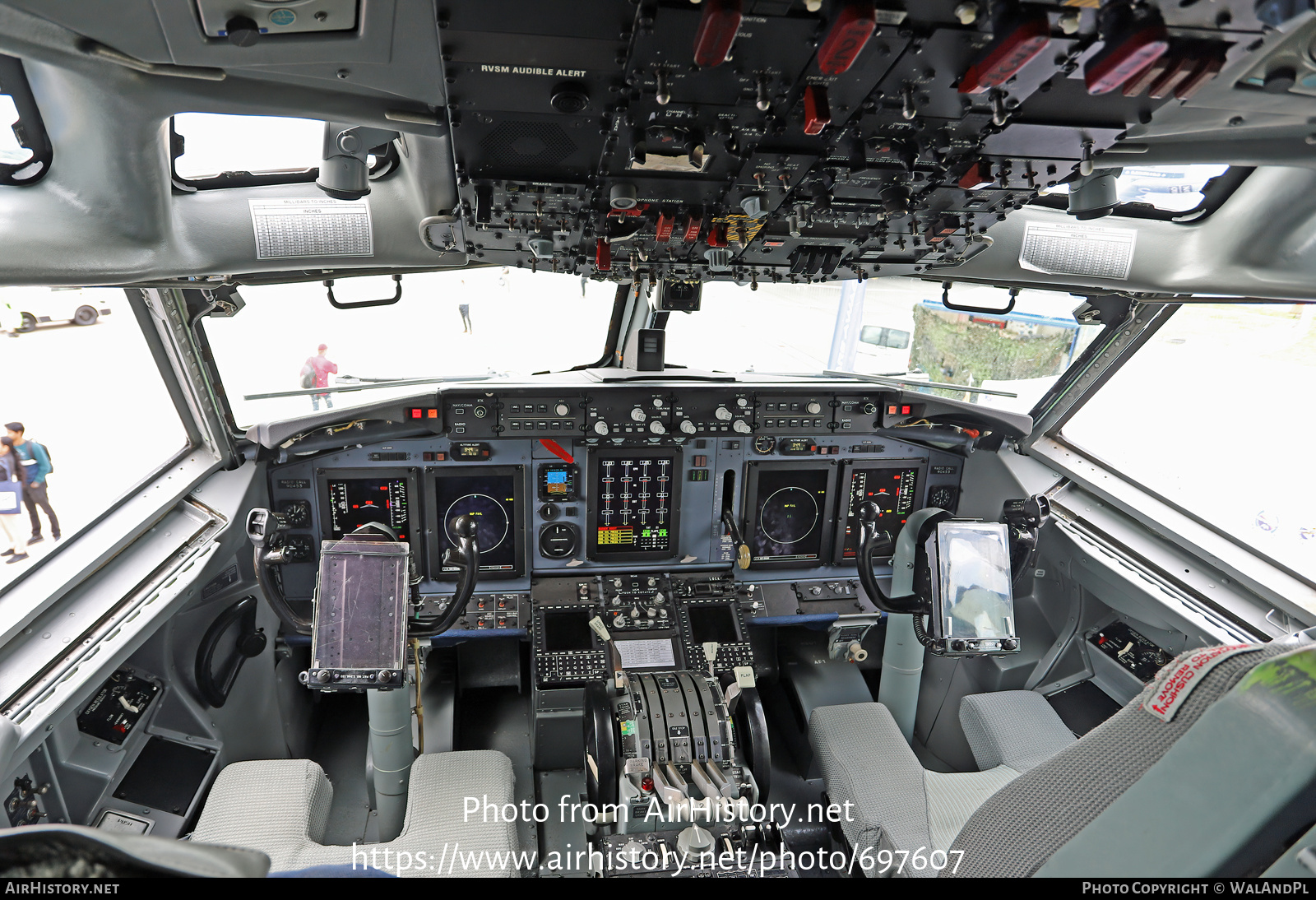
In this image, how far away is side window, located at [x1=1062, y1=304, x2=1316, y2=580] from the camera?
285 cm

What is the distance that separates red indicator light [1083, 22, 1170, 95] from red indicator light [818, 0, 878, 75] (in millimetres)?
347

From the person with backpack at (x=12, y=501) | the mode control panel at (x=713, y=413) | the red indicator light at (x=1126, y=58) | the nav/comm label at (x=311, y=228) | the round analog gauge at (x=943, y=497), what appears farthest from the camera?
the round analog gauge at (x=943, y=497)

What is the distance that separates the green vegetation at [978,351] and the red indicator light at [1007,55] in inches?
105

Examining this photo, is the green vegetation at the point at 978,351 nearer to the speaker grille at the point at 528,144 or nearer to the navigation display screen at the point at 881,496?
the navigation display screen at the point at 881,496

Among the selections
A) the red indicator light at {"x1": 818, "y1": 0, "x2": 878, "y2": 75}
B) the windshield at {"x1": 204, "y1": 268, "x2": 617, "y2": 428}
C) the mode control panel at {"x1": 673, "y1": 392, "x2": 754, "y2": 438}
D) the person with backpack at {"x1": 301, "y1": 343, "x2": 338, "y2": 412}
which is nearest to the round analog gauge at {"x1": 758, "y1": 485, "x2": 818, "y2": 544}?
the mode control panel at {"x1": 673, "y1": 392, "x2": 754, "y2": 438}

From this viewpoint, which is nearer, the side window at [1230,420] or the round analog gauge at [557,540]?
the side window at [1230,420]

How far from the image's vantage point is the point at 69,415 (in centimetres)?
287

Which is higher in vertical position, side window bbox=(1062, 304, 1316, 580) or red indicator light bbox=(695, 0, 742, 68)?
red indicator light bbox=(695, 0, 742, 68)

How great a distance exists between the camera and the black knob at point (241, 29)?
112cm

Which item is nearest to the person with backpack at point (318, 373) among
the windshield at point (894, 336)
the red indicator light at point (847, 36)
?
the windshield at point (894, 336)

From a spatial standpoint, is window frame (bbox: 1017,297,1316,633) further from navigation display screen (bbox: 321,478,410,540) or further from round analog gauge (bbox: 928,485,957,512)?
navigation display screen (bbox: 321,478,410,540)

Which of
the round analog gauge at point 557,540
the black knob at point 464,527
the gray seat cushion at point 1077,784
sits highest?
the gray seat cushion at point 1077,784

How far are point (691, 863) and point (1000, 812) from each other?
2.07 meters

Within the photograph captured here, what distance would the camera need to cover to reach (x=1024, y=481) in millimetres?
3996
